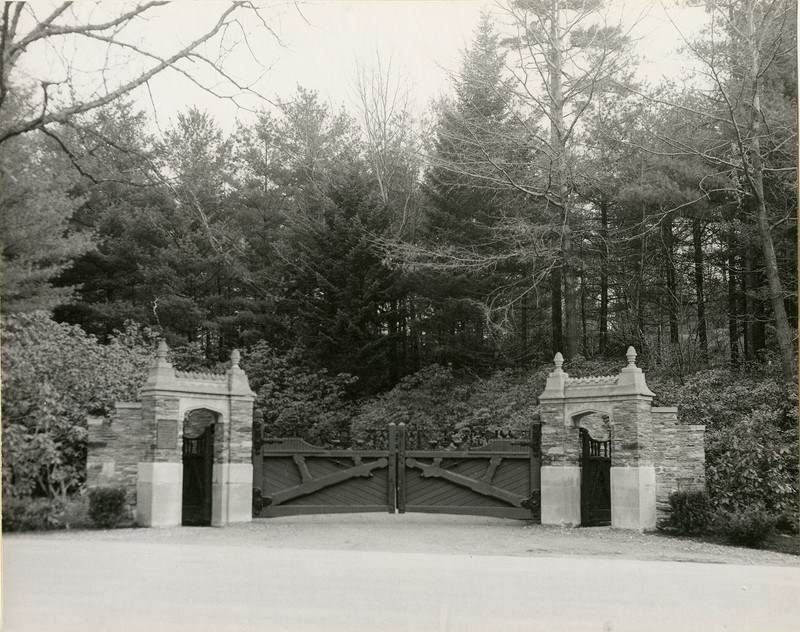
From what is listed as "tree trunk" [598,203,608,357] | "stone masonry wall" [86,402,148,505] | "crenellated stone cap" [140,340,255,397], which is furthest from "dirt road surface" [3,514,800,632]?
"tree trunk" [598,203,608,357]

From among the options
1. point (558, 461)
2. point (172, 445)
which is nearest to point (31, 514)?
point (172, 445)

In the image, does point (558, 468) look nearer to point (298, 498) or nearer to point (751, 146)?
point (298, 498)

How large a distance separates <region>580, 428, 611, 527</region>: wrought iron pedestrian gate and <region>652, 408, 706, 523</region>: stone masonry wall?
87 cm

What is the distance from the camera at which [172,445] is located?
35.8 ft

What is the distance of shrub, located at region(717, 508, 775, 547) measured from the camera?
1011cm

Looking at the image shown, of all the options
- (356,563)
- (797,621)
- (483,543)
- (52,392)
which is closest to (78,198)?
(52,392)

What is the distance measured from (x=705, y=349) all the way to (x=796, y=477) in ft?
11.6

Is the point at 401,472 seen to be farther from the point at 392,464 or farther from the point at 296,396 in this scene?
the point at 296,396

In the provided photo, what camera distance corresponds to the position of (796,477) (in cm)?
1079

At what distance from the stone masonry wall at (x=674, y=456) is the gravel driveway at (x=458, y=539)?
2.47 feet

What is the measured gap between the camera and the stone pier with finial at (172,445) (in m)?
10.7

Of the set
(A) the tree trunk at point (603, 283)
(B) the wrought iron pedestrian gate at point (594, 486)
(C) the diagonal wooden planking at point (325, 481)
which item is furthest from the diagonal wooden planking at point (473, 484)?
(A) the tree trunk at point (603, 283)

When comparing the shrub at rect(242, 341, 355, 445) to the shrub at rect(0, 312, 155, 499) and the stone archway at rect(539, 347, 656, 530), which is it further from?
the stone archway at rect(539, 347, 656, 530)

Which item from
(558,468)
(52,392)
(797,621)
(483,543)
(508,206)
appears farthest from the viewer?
(508,206)
